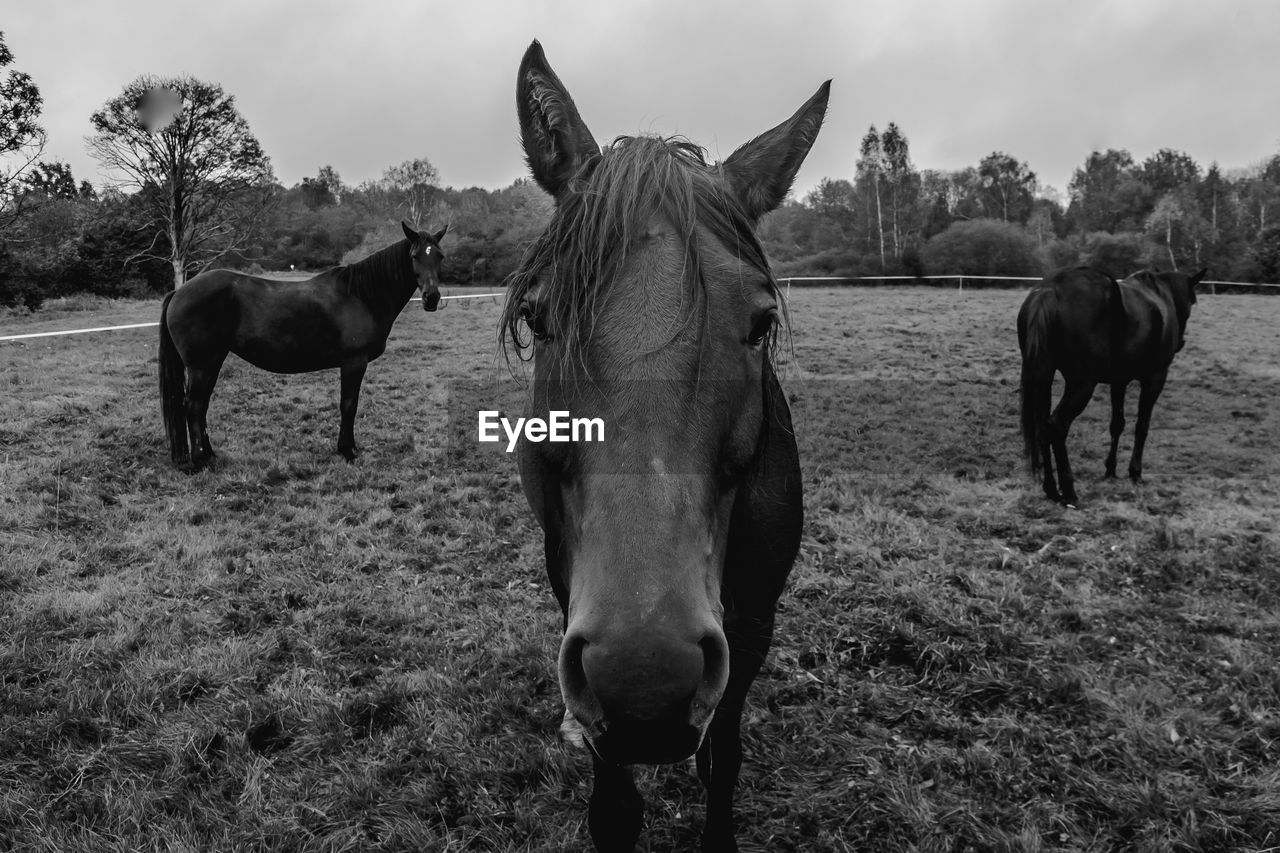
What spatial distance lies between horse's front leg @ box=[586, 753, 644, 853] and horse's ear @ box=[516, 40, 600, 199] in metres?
2.19

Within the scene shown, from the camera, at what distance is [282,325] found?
7.82 meters

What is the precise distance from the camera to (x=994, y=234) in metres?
34.8

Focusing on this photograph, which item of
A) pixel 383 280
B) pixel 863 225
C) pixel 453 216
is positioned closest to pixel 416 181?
pixel 453 216

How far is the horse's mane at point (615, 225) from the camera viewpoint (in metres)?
1.78

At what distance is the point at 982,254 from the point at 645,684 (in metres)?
39.2

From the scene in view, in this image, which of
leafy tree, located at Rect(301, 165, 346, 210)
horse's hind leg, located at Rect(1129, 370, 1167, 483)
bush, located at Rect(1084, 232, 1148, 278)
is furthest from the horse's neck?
leafy tree, located at Rect(301, 165, 346, 210)

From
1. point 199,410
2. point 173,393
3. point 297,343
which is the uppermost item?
point 297,343

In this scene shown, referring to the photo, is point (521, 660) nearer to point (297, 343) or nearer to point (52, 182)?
point (297, 343)

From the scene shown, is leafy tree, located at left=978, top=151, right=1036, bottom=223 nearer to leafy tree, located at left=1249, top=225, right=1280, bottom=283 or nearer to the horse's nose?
leafy tree, located at left=1249, top=225, right=1280, bottom=283

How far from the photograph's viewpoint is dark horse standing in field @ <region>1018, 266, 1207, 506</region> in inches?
277

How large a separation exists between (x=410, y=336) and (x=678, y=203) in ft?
55.6

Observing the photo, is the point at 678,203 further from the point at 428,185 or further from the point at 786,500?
the point at 428,185

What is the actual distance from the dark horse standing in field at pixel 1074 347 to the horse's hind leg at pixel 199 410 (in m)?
9.49

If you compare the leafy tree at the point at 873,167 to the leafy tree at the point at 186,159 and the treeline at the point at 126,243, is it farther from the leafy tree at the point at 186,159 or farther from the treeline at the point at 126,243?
the leafy tree at the point at 186,159
